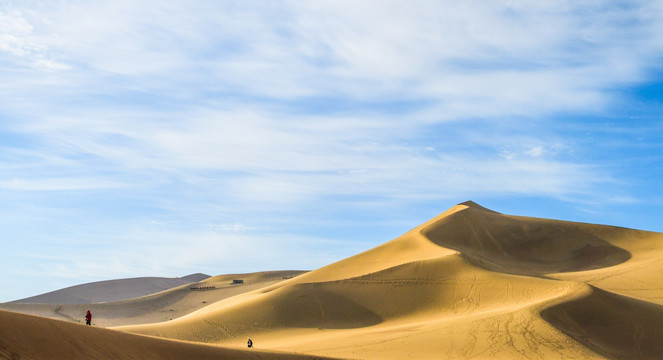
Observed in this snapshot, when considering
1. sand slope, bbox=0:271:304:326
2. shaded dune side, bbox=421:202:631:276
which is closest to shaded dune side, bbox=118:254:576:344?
shaded dune side, bbox=421:202:631:276

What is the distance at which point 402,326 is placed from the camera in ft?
134

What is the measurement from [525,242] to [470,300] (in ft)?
63.2

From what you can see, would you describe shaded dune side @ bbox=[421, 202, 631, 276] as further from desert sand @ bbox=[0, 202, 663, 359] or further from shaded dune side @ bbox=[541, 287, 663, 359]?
shaded dune side @ bbox=[541, 287, 663, 359]

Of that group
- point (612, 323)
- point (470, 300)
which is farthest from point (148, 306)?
point (612, 323)

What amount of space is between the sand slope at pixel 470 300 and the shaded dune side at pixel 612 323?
0.25 ft

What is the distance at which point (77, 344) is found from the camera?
58.7 feet

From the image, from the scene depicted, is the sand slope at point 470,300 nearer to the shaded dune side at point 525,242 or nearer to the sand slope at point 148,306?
the shaded dune side at point 525,242

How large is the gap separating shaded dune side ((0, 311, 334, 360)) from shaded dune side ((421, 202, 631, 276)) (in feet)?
118

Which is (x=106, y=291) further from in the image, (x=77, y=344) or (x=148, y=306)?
(x=77, y=344)

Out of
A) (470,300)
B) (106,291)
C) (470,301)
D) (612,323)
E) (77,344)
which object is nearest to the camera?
(77,344)

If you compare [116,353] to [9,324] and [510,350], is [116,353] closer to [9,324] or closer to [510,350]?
[9,324]

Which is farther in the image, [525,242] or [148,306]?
[148,306]

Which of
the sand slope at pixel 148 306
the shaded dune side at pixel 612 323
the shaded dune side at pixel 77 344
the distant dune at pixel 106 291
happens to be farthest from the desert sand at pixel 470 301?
the distant dune at pixel 106 291

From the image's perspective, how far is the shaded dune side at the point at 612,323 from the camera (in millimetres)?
35062
